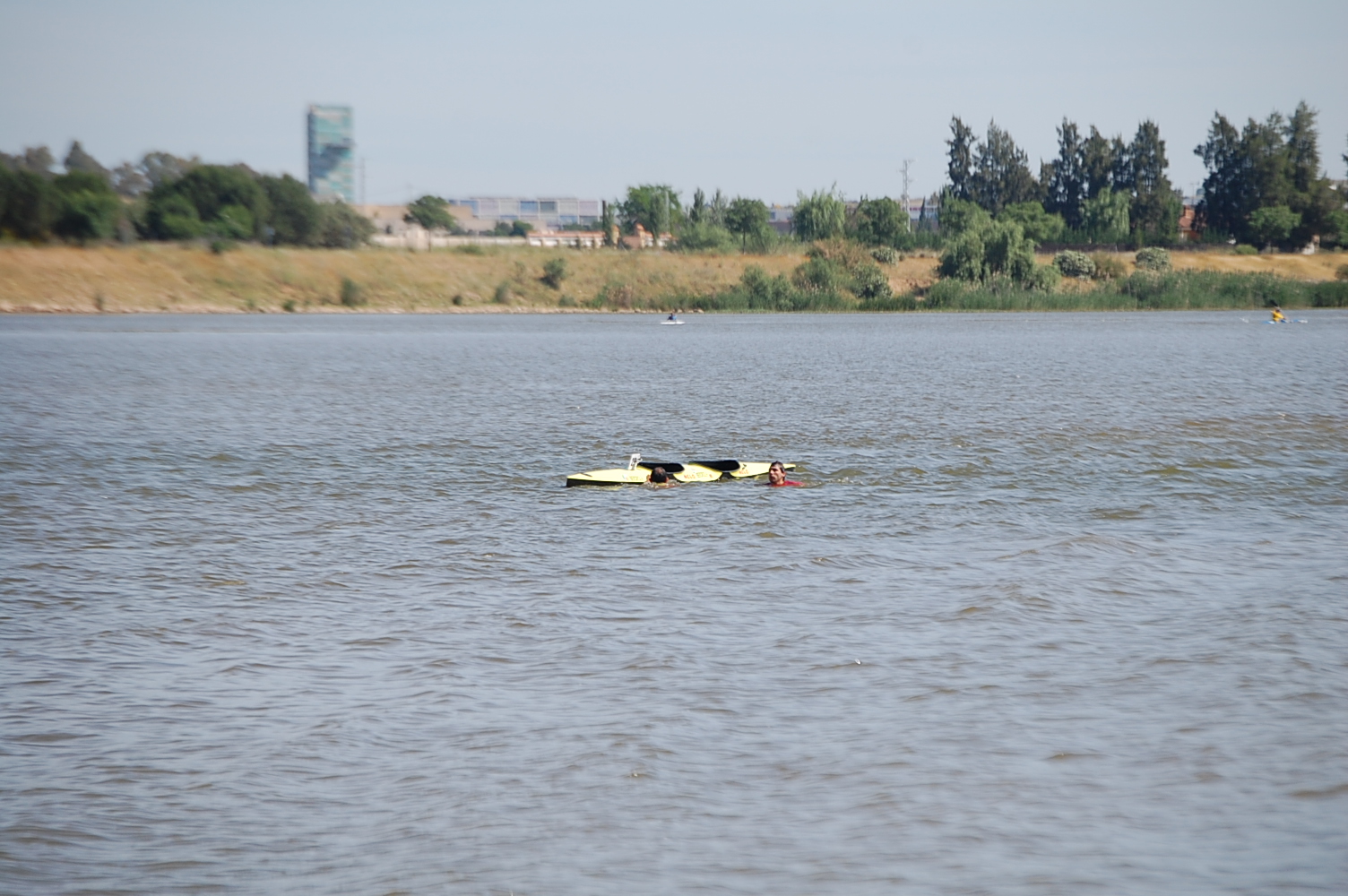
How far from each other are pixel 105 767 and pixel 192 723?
1.12 metres

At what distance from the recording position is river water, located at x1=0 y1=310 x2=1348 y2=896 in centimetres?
907

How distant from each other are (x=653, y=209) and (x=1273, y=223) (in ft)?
271

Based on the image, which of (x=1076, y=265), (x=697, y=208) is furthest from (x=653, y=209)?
(x=1076, y=265)

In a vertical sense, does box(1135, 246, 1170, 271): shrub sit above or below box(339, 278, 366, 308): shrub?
above

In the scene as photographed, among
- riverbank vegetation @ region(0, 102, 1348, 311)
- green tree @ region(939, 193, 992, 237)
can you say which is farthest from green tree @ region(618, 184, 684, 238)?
green tree @ region(939, 193, 992, 237)

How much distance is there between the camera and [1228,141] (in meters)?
170

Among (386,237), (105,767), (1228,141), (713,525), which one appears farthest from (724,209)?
(105,767)

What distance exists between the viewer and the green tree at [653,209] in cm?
19275

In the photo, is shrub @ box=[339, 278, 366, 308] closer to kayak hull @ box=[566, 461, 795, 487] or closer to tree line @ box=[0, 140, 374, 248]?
tree line @ box=[0, 140, 374, 248]

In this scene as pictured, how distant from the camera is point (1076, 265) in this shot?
5423 inches

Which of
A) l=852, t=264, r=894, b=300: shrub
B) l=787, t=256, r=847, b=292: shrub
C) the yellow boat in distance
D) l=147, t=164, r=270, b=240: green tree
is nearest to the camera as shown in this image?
the yellow boat in distance

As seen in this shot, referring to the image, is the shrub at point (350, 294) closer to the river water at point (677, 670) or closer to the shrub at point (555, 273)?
the shrub at point (555, 273)

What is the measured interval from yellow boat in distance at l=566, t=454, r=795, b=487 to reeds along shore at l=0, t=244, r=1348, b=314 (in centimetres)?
10735

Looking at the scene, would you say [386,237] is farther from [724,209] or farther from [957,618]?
[957,618]
